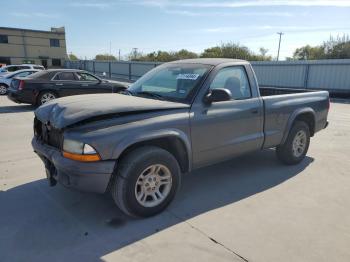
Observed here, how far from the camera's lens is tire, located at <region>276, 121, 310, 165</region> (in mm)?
5477

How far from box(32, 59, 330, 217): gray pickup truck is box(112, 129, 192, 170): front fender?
0.03 feet

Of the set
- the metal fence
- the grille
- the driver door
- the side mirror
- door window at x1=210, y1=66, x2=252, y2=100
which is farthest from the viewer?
the metal fence

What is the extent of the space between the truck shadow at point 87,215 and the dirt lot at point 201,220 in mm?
10

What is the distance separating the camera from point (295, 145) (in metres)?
5.65

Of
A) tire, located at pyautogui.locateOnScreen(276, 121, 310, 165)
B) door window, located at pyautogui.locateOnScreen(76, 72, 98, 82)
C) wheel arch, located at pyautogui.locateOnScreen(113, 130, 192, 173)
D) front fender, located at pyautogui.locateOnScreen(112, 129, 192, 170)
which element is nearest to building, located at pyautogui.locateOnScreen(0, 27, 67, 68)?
door window, located at pyautogui.locateOnScreen(76, 72, 98, 82)

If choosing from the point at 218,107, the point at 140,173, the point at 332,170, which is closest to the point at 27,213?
the point at 140,173

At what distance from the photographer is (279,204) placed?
4141 millimetres

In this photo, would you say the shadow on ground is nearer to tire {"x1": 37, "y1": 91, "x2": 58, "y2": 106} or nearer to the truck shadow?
tire {"x1": 37, "y1": 91, "x2": 58, "y2": 106}

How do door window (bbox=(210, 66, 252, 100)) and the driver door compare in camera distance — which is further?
door window (bbox=(210, 66, 252, 100))

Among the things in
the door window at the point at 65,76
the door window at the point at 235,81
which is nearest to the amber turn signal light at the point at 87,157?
the door window at the point at 235,81

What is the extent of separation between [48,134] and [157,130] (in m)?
1.33

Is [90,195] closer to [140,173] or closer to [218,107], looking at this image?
[140,173]

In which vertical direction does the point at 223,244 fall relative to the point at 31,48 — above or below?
below

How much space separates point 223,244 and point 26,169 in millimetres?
3579
